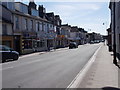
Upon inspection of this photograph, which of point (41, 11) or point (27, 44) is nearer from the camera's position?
point (27, 44)

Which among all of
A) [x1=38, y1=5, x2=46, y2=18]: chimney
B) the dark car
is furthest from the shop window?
the dark car

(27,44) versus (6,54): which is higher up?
(27,44)

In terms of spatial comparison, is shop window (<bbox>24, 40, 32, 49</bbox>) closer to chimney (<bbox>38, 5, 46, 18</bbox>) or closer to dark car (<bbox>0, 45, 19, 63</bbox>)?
chimney (<bbox>38, 5, 46, 18</bbox>)

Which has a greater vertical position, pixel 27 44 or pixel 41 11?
pixel 41 11

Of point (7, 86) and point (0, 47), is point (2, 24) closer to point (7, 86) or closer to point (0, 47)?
point (0, 47)

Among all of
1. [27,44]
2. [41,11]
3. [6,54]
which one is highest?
[41,11]

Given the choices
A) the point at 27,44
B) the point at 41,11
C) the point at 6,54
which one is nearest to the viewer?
the point at 6,54

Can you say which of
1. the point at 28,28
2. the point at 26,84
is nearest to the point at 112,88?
the point at 26,84

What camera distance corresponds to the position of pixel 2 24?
32.0 meters

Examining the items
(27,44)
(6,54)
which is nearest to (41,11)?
(27,44)

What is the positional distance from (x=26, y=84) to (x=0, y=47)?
13.7 metres

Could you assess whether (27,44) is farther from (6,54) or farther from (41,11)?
(6,54)

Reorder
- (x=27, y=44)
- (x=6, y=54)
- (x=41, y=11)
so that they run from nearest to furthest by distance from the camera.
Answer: (x=6, y=54) → (x=27, y=44) → (x=41, y=11)

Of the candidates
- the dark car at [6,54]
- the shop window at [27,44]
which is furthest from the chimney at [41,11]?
the dark car at [6,54]
